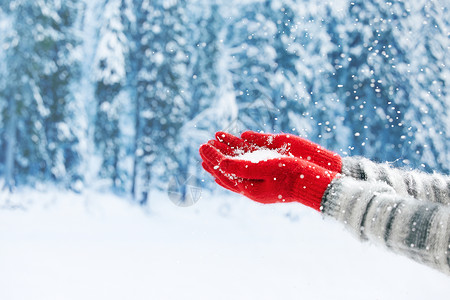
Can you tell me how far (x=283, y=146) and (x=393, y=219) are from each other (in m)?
0.59

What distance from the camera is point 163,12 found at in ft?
14.9

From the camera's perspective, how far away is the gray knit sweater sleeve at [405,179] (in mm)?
1142

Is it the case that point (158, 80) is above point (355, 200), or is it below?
below

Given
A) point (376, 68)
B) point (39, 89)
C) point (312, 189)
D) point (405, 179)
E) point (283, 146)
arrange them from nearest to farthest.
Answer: point (312, 189)
point (405, 179)
point (283, 146)
point (376, 68)
point (39, 89)

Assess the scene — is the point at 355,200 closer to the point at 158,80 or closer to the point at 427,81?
the point at 427,81

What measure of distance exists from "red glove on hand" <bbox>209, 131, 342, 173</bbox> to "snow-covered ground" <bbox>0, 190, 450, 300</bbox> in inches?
86.8

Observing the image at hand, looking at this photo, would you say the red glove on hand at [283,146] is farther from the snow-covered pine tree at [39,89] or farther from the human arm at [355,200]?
the snow-covered pine tree at [39,89]

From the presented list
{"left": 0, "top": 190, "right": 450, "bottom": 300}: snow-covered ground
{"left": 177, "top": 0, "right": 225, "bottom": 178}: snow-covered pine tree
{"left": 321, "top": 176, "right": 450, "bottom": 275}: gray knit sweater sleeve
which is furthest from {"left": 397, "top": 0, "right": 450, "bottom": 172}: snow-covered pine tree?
{"left": 321, "top": 176, "right": 450, "bottom": 275}: gray knit sweater sleeve

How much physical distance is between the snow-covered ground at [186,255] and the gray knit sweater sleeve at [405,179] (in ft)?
7.27

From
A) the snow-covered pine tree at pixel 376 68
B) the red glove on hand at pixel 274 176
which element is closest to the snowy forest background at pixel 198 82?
the snow-covered pine tree at pixel 376 68

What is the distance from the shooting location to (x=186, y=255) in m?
4.05

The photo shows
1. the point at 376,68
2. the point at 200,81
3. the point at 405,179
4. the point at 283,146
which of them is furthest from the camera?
the point at 200,81

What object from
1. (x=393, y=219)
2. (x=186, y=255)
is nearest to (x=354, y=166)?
(x=393, y=219)

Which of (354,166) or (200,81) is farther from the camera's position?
(200,81)
